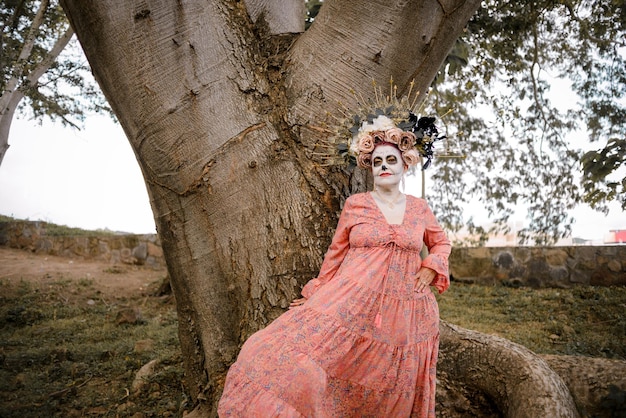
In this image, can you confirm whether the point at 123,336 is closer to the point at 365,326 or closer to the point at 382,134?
the point at 365,326

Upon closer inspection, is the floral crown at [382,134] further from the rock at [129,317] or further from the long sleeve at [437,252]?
the rock at [129,317]

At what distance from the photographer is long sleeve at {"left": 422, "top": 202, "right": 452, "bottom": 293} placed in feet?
7.27

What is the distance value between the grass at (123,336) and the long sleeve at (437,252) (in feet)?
6.70

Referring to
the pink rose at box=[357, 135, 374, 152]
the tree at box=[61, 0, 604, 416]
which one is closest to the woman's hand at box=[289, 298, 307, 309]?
the tree at box=[61, 0, 604, 416]

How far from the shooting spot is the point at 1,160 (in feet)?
26.6

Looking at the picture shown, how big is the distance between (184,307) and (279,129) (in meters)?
1.17

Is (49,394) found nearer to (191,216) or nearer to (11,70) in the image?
(191,216)

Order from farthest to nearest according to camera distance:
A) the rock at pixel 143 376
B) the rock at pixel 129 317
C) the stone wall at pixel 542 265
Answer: the stone wall at pixel 542 265, the rock at pixel 129 317, the rock at pixel 143 376

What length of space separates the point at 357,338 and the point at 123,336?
398 centimetres

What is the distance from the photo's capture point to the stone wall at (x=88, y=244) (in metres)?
9.82

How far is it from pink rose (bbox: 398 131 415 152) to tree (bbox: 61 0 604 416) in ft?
1.32

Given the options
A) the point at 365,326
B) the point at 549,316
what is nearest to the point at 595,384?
the point at 365,326

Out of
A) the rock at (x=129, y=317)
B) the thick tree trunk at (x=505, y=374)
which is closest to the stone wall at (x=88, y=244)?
the rock at (x=129, y=317)

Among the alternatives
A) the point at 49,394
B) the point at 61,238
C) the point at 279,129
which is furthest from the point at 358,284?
the point at 61,238
